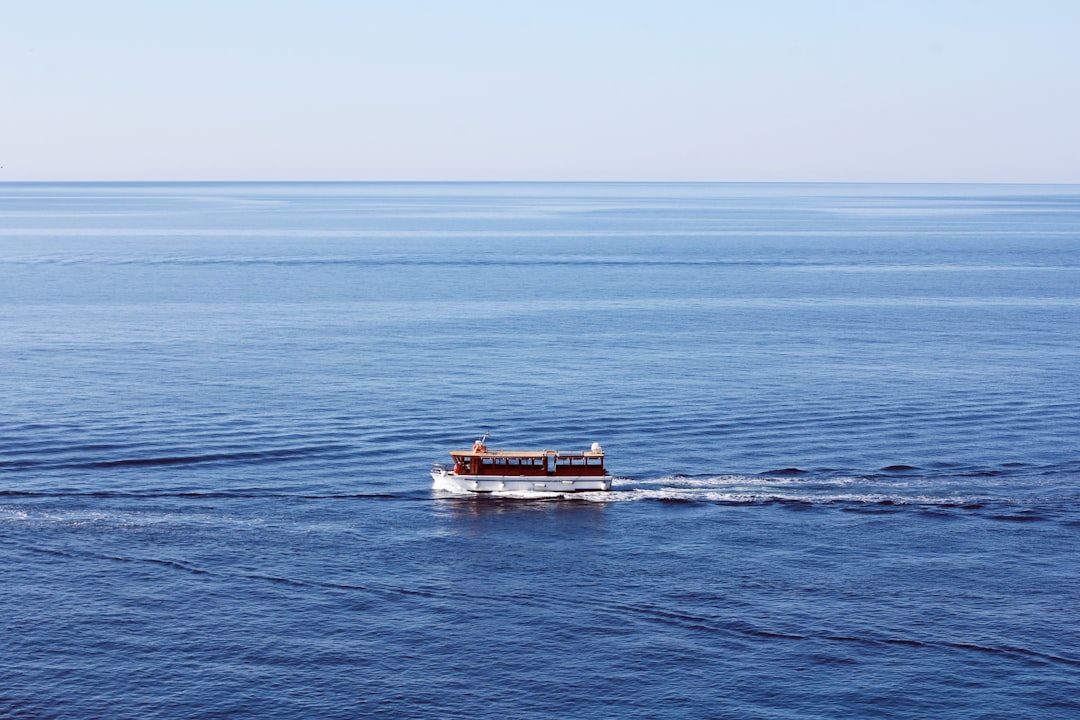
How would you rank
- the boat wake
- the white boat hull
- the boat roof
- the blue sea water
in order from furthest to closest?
the boat roof → the white boat hull → the boat wake → the blue sea water

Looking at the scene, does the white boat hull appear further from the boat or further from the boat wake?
the boat wake

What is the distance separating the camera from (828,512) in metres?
106

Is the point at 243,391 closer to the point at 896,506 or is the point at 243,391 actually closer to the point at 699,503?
the point at 699,503

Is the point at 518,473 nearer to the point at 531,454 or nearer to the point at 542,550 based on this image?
the point at 531,454

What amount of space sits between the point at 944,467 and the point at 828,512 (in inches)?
713

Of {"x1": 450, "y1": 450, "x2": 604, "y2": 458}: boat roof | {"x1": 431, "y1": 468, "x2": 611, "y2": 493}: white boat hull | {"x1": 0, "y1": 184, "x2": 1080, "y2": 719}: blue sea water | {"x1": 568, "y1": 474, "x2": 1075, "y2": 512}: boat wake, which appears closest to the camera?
{"x1": 0, "y1": 184, "x2": 1080, "y2": 719}: blue sea water

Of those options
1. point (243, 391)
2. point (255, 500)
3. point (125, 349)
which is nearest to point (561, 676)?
point (255, 500)

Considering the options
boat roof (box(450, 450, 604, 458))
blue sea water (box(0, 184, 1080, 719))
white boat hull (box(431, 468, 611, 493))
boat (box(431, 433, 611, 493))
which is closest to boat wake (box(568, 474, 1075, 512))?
blue sea water (box(0, 184, 1080, 719))

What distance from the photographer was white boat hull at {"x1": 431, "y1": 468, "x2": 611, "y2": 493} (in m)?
113

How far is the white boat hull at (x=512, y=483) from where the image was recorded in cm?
11294

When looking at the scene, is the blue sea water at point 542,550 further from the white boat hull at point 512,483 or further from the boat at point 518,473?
the boat at point 518,473

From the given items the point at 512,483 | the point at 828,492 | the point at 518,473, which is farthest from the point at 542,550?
the point at 828,492

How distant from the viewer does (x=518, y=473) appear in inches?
4564

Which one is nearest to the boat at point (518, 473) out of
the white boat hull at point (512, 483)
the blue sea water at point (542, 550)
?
the white boat hull at point (512, 483)
